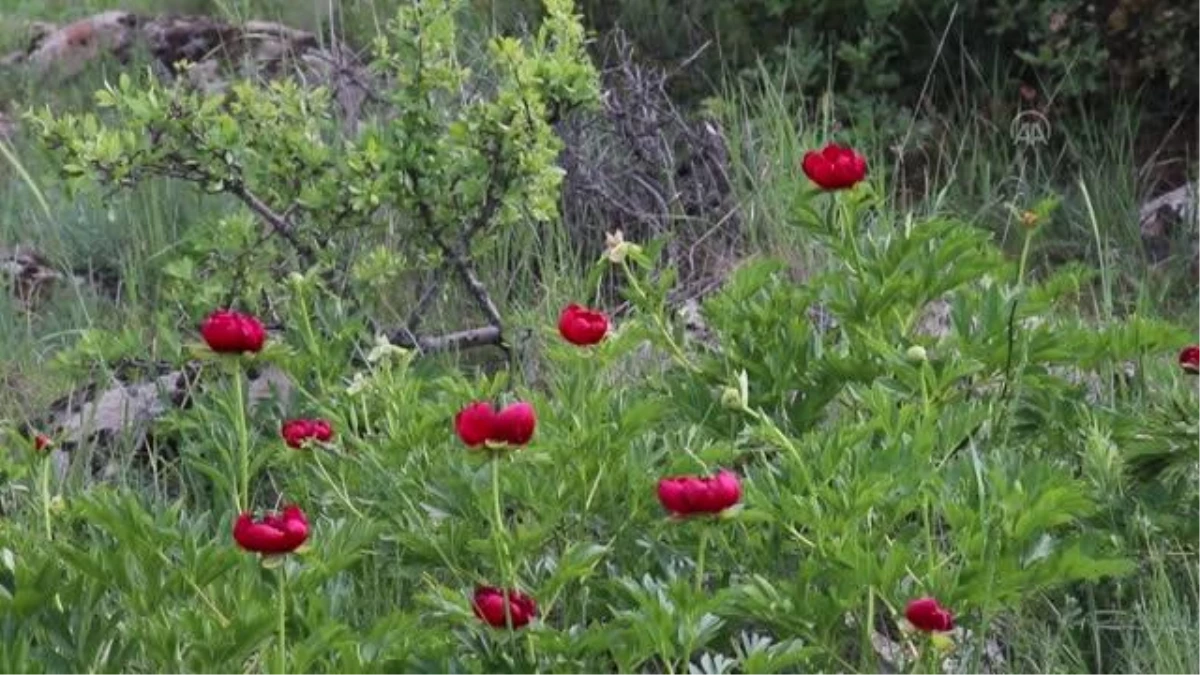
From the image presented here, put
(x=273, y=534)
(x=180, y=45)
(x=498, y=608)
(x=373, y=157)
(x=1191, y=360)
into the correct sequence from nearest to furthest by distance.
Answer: (x=273, y=534), (x=498, y=608), (x=1191, y=360), (x=373, y=157), (x=180, y=45)

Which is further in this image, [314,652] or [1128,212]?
[1128,212]

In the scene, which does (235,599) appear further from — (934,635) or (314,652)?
(934,635)

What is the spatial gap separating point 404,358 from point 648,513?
1.56 feet

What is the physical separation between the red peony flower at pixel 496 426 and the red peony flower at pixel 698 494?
17 cm

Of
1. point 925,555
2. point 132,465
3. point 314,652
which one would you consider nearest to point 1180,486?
point 925,555

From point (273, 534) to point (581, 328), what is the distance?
0.66 metres

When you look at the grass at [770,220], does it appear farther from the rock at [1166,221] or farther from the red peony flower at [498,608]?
the red peony flower at [498,608]

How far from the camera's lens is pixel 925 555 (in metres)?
2.96

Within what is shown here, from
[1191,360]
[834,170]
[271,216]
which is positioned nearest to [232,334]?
[834,170]

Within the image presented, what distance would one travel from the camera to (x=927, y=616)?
2.62 m

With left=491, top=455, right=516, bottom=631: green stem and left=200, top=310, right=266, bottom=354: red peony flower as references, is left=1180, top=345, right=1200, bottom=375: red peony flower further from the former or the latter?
left=200, top=310, right=266, bottom=354: red peony flower

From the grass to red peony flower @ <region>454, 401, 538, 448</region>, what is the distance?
5.87 ft

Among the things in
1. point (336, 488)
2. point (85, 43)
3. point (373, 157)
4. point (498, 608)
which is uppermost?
point (498, 608)

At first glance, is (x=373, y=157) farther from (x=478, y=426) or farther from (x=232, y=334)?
(x=478, y=426)
